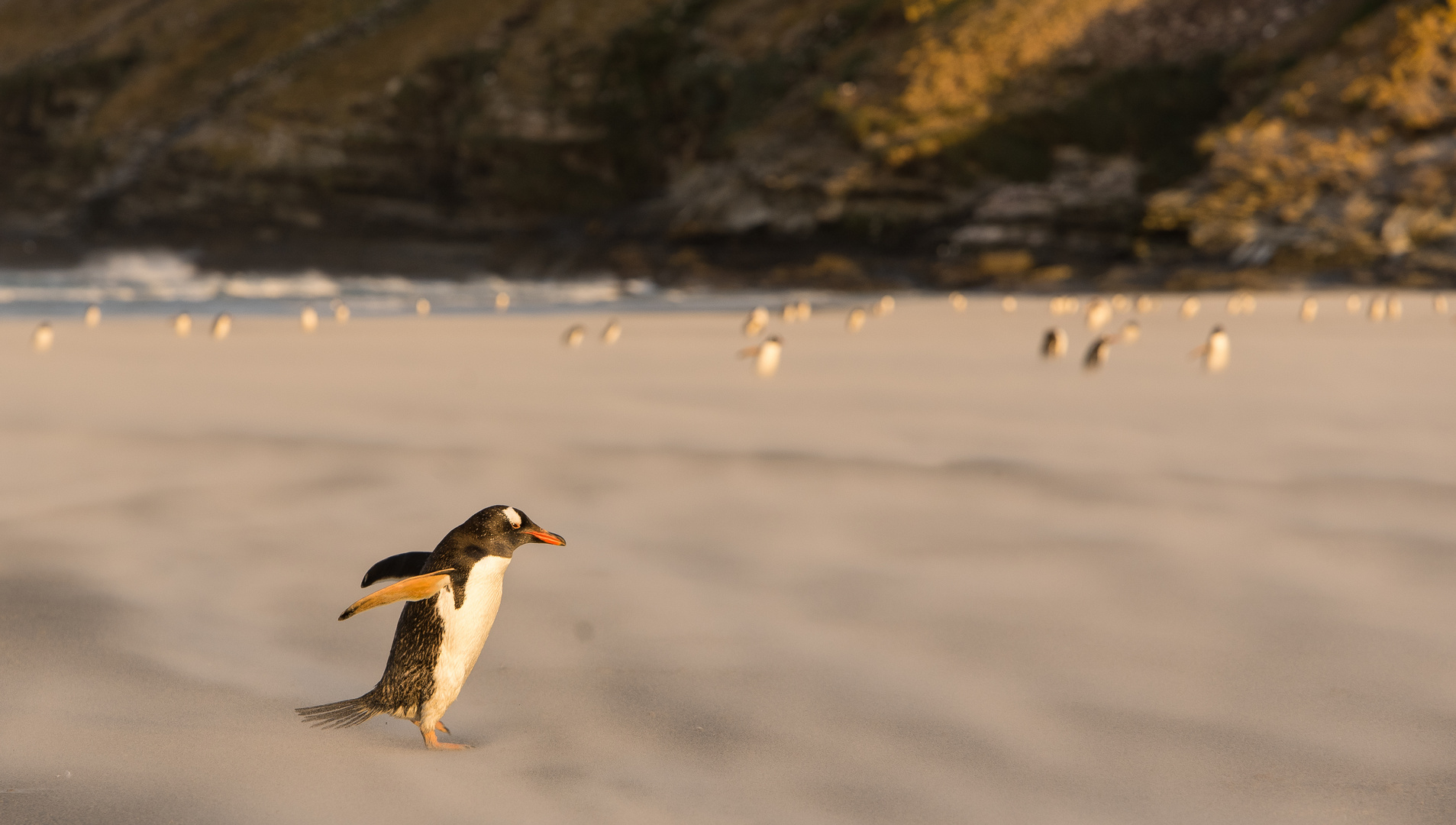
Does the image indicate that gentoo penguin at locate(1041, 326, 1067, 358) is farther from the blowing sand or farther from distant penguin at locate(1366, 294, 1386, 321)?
distant penguin at locate(1366, 294, 1386, 321)

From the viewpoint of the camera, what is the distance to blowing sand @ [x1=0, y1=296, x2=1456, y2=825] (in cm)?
265

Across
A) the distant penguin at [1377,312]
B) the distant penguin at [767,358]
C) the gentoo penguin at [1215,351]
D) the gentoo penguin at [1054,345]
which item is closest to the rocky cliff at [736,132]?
the distant penguin at [1377,312]

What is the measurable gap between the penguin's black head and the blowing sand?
19.8 inches

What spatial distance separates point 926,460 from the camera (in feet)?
22.0

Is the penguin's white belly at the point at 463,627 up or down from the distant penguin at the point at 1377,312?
down

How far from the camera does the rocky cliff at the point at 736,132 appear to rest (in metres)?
36.6

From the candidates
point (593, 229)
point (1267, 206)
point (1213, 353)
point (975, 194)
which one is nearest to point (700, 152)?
point (593, 229)

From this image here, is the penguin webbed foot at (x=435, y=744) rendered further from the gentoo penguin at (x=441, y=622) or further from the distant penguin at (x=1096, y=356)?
the distant penguin at (x=1096, y=356)

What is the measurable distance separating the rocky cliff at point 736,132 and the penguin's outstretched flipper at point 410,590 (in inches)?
1381

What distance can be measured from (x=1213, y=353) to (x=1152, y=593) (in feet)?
26.9

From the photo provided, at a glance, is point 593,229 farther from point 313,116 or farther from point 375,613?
point 375,613

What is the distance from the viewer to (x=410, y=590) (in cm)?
272

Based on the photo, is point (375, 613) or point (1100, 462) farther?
point (1100, 462)

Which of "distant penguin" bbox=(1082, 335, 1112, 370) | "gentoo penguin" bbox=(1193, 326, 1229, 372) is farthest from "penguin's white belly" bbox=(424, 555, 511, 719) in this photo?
"gentoo penguin" bbox=(1193, 326, 1229, 372)
